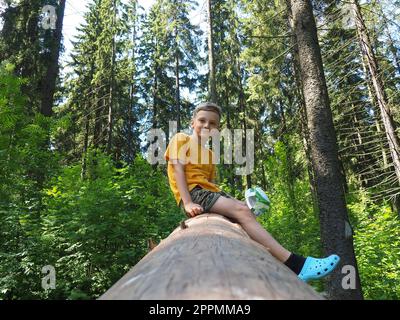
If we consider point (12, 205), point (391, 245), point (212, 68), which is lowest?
point (391, 245)

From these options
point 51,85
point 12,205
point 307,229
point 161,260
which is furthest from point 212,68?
point 161,260

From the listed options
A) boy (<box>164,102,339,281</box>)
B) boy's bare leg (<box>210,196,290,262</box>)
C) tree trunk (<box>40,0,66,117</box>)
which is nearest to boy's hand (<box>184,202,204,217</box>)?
boy (<box>164,102,339,281</box>)

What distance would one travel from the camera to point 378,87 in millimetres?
9367

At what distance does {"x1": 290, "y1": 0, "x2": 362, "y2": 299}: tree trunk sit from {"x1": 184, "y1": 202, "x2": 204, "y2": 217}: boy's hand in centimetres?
253

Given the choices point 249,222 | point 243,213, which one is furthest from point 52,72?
point 249,222

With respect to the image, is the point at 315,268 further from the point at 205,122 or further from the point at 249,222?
the point at 205,122

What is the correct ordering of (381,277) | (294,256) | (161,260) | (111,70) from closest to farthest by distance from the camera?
(161,260) → (294,256) → (381,277) → (111,70)

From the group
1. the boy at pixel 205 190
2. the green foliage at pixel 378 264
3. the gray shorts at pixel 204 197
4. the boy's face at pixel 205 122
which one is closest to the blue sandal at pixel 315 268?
the boy at pixel 205 190

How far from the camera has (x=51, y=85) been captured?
12016 mm

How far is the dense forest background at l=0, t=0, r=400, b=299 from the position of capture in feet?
22.6

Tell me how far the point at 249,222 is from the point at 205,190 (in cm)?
71
